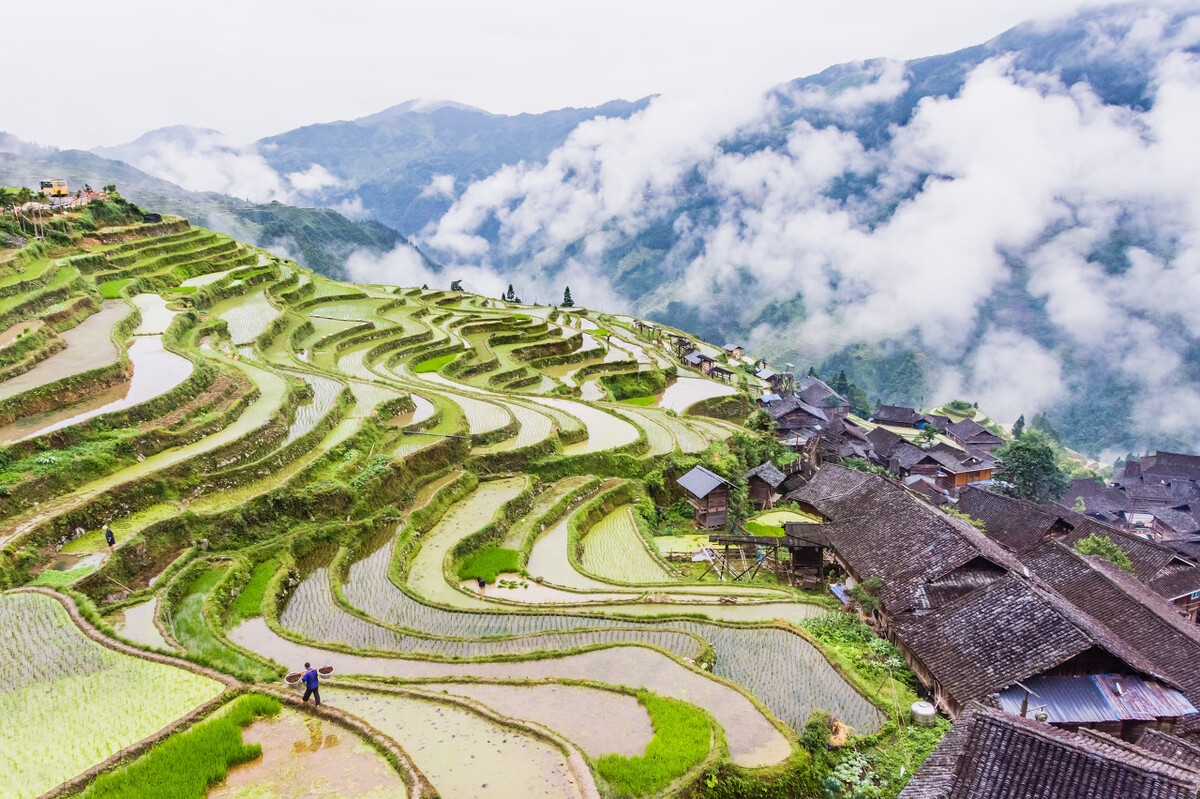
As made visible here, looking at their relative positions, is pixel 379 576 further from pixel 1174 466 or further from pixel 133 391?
pixel 1174 466

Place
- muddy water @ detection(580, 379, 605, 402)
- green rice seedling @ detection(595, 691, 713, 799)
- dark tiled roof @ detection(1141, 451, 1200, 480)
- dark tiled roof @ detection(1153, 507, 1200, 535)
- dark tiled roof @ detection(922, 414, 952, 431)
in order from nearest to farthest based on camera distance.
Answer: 1. green rice seedling @ detection(595, 691, 713, 799)
2. muddy water @ detection(580, 379, 605, 402)
3. dark tiled roof @ detection(1153, 507, 1200, 535)
4. dark tiled roof @ detection(1141, 451, 1200, 480)
5. dark tiled roof @ detection(922, 414, 952, 431)

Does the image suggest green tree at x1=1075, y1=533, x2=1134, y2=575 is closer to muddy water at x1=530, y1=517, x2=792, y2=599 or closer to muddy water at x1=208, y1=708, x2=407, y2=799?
muddy water at x1=530, y1=517, x2=792, y2=599

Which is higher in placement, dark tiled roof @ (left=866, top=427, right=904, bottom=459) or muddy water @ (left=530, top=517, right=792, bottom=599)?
muddy water @ (left=530, top=517, right=792, bottom=599)

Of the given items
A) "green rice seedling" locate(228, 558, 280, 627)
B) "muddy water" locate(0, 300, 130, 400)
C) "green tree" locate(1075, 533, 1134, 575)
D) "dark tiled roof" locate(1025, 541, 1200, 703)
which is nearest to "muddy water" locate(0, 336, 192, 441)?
"muddy water" locate(0, 300, 130, 400)

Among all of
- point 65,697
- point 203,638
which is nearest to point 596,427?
point 203,638

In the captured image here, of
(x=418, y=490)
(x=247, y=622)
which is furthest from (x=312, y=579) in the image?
(x=418, y=490)
